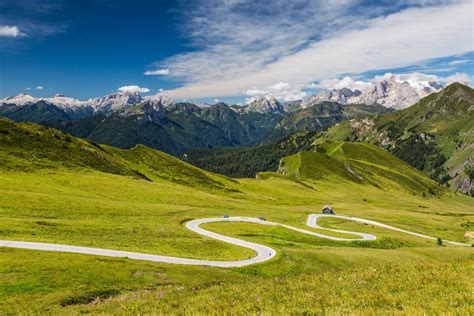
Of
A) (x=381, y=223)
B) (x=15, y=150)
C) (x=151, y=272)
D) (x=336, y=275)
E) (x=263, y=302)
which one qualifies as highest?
(x=15, y=150)

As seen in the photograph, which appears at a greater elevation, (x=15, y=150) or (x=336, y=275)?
(x=15, y=150)

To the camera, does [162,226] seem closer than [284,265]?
No

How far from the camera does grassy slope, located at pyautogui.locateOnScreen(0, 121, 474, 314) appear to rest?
16.8 metres

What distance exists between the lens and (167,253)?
43.6 metres

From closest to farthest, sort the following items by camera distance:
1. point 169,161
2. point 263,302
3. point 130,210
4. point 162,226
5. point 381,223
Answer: point 263,302
point 162,226
point 130,210
point 381,223
point 169,161

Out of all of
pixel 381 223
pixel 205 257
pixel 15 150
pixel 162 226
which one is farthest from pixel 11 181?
pixel 381 223

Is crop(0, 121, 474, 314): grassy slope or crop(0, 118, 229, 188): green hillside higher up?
crop(0, 118, 229, 188): green hillside

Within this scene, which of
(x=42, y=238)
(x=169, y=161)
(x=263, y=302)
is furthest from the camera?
(x=169, y=161)

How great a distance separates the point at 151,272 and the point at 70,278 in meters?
7.28

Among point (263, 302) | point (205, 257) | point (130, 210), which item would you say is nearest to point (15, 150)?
point (130, 210)

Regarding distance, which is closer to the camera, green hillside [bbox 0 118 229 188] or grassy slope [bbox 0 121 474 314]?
grassy slope [bbox 0 121 474 314]

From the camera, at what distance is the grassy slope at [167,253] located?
1675 cm

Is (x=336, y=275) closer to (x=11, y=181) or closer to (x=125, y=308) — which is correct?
(x=125, y=308)

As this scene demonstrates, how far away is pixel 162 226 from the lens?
62.1 meters
